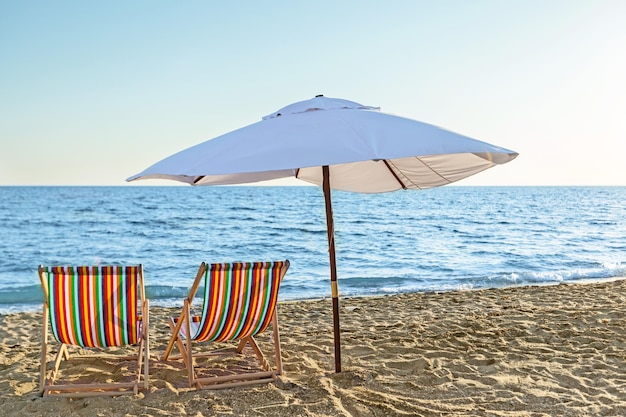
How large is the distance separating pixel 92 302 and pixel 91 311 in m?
0.06

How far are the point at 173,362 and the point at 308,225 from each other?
2174cm

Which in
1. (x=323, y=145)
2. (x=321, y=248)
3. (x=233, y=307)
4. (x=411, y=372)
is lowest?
(x=321, y=248)

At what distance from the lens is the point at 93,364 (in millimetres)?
4355

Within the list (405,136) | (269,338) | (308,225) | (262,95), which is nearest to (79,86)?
(308,225)

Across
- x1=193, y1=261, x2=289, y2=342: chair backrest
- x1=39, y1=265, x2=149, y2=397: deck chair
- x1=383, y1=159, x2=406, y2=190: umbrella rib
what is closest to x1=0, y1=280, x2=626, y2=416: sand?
x1=39, y1=265, x2=149, y2=397: deck chair

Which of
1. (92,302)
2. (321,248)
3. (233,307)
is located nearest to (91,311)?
(92,302)

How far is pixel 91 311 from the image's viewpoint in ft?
12.1

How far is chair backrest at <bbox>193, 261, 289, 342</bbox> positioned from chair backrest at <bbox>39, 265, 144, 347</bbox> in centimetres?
46

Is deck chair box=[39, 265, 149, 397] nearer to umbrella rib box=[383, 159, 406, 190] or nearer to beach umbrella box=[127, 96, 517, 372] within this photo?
beach umbrella box=[127, 96, 517, 372]

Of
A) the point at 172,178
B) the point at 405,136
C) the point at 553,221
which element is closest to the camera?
the point at 405,136

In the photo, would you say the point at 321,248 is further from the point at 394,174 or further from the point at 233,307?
the point at 233,307

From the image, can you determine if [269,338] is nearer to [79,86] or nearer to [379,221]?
[79,86]

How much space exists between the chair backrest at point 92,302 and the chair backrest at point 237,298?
0.46m

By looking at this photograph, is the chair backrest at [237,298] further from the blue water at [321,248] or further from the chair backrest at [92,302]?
the blue water at [321,248]
